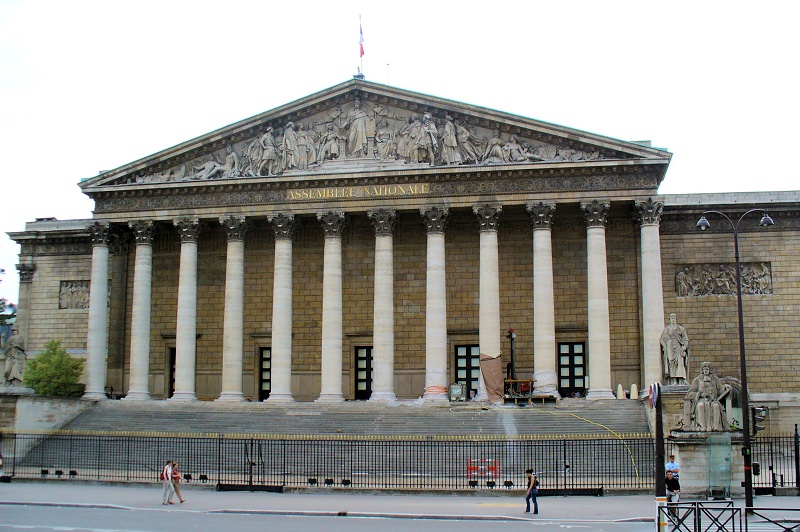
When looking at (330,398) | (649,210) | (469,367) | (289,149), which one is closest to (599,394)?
(469,367)

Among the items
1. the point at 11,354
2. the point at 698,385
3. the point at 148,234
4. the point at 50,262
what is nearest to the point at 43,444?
the point at 11,354

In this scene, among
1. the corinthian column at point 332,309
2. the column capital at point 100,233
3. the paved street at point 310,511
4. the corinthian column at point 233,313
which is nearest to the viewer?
the paved street at point 310,511

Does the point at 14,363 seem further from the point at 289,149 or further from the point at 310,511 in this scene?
the point at 310,511

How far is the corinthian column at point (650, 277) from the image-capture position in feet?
129

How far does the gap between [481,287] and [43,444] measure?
1881 cm

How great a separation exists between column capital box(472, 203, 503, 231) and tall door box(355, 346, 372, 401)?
8671 mm

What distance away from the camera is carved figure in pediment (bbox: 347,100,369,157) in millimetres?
42156

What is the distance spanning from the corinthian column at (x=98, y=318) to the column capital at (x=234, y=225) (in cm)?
598

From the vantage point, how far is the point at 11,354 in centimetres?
4062

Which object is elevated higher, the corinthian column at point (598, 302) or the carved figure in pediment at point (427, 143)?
the carved figure in pediment at point (427, 143)

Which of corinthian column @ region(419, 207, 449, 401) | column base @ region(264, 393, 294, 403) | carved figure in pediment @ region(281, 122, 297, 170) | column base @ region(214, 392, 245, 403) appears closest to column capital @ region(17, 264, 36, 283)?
column base @ region(214, 392, 245, 403)

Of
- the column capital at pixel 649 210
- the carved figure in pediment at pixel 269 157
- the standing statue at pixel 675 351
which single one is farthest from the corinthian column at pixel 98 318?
the standing statue at pixel 675 351

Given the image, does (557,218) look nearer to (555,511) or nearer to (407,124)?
(407,124)

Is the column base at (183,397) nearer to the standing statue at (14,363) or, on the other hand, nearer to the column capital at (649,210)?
the standing statue at (14,363)
